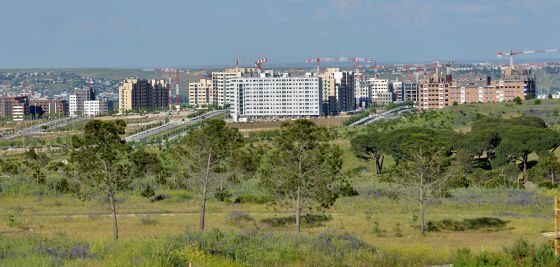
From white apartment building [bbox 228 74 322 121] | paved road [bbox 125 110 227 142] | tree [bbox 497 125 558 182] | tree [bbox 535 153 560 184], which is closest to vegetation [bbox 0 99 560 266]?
tree [bbox 535 153 560 184]

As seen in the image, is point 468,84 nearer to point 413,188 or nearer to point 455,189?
point 455,189

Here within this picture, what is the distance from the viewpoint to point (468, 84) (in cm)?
16538

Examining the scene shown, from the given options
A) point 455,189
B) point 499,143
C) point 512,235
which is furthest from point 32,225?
point 499,143

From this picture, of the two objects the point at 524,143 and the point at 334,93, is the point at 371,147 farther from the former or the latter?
the point at 334,93

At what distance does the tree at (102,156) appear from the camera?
3216 cm

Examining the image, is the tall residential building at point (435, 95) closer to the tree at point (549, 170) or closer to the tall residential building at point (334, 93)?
the tall residential building at point (334, 93)

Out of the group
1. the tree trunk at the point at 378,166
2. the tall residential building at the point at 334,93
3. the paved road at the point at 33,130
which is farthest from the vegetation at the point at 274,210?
the tall residential building at the point at 334,93

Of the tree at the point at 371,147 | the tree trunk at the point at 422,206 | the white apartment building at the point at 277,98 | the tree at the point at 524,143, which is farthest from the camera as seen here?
the white apartment building at the point at 277,98

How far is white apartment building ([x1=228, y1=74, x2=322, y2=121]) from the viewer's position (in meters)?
175

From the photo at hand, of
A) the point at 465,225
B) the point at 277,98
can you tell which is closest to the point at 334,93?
the point at 277,98

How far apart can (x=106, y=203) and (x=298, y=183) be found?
1366cm

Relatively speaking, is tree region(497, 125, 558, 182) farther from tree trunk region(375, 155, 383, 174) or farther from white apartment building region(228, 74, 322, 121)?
white apartment building region(228, 74, 322, 121)

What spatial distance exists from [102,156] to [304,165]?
7301mm

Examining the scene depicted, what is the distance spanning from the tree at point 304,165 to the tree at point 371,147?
1391 inches
